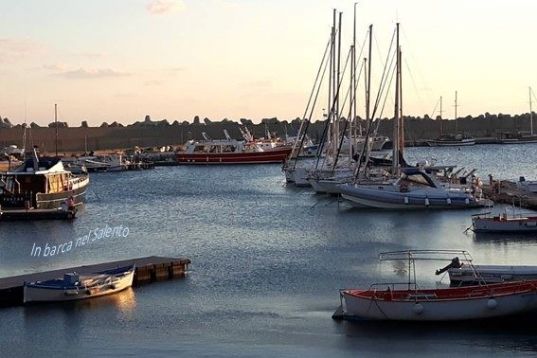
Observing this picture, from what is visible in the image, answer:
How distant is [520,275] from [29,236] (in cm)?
2225

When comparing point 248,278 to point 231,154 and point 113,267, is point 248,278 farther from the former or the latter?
point 231,154

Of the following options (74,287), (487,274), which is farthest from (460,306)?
(74,287)

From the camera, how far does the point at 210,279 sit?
100 ft

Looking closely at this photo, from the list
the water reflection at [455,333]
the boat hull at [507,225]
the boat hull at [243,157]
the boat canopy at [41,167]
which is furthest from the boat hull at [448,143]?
the water reflection at [455,333]

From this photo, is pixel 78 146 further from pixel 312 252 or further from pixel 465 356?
pixel 465 356

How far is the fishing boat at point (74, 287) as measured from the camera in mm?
26922

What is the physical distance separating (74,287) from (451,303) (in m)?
9.59

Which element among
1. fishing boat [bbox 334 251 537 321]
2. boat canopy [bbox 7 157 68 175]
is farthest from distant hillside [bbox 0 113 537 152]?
fishing boat [bbox 334 251 537 321]

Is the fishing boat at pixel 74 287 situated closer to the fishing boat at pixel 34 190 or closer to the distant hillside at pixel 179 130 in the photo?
the fishing boat at pixel 34 190

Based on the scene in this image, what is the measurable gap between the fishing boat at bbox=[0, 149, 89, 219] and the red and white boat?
5405cm

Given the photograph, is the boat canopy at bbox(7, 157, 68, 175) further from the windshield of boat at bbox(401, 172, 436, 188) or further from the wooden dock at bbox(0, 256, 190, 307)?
the wooden dock at bbox(0, 256, 190, 307)

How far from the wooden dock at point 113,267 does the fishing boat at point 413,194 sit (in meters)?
20.6

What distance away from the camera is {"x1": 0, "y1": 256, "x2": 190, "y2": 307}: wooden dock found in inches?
1071

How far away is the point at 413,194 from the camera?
166 feet
